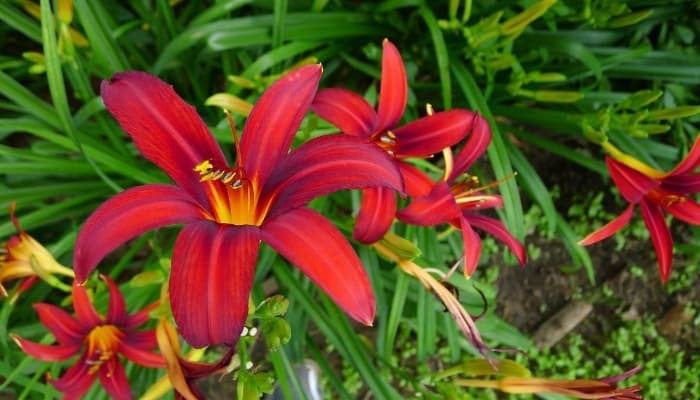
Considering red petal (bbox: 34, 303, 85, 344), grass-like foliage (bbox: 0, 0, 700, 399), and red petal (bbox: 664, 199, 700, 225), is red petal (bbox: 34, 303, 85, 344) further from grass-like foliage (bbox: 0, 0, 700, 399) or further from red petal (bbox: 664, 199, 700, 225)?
red petal (bbox: 664, 199, 700, 225)

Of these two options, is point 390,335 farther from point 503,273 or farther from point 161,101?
point 161,101

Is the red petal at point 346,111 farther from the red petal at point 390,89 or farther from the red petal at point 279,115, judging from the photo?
the red petal at point 279,115

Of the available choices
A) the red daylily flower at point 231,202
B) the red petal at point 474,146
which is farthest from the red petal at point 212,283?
the red petal at point 474,146

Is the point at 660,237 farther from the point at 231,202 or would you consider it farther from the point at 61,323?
the point at 61,323

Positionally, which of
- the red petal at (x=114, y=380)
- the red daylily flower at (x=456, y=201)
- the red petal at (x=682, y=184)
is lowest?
the red petal at (x=114, y=380)

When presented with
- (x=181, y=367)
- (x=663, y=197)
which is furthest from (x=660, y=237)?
(x=181, y=367)
